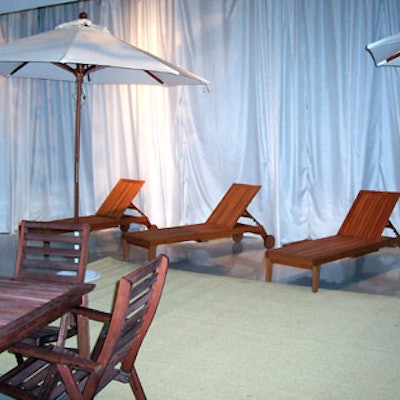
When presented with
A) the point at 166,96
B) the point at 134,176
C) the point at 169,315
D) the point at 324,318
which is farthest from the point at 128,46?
the point at 134,176

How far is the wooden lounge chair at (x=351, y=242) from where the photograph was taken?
454 centimetres

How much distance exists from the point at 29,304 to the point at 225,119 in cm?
536

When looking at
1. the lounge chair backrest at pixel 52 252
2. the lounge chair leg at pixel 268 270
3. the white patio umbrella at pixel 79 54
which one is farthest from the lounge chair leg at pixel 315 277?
the lounge chair backrest at pixel 52 252

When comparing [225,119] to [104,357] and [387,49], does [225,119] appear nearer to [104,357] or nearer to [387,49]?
[387,49]

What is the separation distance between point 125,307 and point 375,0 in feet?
17.9

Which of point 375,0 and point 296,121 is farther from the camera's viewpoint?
point 296,121

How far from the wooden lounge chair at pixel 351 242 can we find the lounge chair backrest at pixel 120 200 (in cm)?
226

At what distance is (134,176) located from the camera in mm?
7852

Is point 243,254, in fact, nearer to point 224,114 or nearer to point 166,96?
point 224,114

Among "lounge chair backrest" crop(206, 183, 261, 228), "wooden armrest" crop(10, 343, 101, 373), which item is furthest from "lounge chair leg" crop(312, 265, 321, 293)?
"wooden armrest" crop(10, 343, 101, 373)

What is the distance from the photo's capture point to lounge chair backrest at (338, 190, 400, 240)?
5351 mm

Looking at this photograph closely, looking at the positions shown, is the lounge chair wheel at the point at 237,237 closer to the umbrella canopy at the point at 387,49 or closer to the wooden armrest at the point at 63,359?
the umbrella canopy at the point at 387,49

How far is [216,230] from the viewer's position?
5754mm

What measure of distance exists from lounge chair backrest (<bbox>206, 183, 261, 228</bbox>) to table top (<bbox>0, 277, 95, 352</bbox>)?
12.2ft
